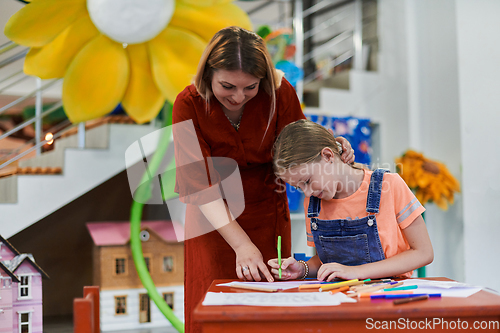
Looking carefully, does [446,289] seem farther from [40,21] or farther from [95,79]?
[40,21]

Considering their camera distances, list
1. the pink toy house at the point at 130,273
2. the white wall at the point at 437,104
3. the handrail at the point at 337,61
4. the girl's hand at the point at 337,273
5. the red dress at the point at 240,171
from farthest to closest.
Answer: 1. the handrail at the point at 337,61
2. the white wall at the point at 437,104
3. the pink toy house at the point at 130,273
4. the red dress at the point at 240,171
5. the girl's hand at the point at 337,273

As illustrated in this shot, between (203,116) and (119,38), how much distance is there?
0.64m

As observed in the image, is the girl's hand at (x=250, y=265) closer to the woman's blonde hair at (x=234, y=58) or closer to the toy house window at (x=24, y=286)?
the woman's blonde hair at (x=234, y=58)

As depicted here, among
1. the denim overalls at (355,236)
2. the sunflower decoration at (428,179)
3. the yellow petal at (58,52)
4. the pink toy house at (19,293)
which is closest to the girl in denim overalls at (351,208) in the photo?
the denim overalls at (355,236)

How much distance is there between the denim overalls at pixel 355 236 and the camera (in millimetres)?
1019

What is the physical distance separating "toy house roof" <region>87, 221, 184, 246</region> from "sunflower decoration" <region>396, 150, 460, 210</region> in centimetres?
122

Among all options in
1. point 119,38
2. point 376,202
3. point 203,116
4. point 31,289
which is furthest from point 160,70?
point 376,202

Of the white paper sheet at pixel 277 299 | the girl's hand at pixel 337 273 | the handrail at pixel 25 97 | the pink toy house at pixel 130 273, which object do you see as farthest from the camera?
the pink toy house at pixel 130 273

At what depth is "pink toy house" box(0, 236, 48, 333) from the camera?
1.16 meters

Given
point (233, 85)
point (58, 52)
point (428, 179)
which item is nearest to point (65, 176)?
point (58, 52)

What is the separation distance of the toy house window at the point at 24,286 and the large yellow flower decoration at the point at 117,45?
615 millimetres

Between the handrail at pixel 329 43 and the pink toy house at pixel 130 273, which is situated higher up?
the handrail at pixel 329 43

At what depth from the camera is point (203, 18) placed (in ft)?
5.48

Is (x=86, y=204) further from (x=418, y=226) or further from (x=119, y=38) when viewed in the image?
(x=418, y=226)
